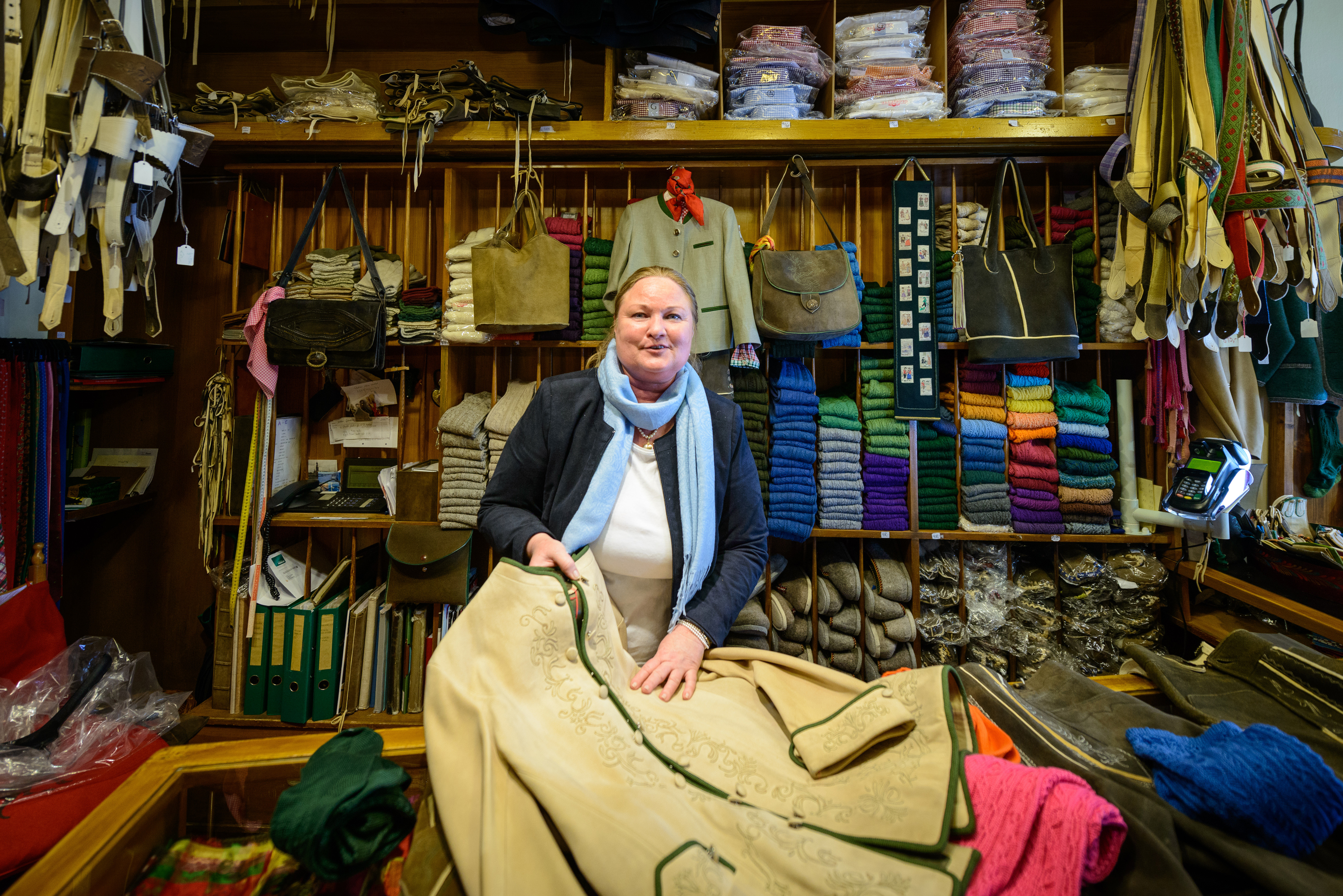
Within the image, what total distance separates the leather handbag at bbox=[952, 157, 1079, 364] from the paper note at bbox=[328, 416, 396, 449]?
104 inches

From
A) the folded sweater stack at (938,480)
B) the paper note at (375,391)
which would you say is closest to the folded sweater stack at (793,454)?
the folded sweater stack at (938,480)

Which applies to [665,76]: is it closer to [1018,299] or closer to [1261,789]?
[1018,299]

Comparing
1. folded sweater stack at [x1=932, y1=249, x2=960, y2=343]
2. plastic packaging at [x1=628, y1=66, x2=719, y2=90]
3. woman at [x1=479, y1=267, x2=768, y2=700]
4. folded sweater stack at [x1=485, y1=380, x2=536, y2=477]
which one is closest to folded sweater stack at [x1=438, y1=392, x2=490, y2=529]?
folded sweater stack at [x1=485, y1=380, x2=536, y2=477]

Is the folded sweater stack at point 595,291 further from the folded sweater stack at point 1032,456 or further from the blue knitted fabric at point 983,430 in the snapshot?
the folded sweater stack at point 1032,456

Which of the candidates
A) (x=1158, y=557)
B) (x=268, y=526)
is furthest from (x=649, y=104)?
(x=1158, y=557)

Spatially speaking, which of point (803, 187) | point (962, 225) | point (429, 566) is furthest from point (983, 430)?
Answer: point (429, 566)

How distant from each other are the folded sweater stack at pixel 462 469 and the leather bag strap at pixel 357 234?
0.63 meters

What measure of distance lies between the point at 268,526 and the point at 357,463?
17.4 inches

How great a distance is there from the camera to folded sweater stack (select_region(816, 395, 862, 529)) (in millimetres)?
2604

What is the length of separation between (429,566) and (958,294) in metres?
2.48

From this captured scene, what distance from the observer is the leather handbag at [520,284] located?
2.43m

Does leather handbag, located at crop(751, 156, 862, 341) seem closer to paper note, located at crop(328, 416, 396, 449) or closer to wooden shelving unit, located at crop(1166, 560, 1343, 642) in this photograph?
wooden shelving unit, located at crop(1166, 560, 1343, 642)

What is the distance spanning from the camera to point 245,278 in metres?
2.97

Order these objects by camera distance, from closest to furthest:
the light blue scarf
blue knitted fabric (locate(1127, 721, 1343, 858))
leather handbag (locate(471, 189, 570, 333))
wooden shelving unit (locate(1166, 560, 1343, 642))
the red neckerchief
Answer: blue knitted fabric (locate(1127, 721, 1343, 858)) → the light blue scarf → wooden shelving unit (locate(1166, 560, 1343, 642)) → leather handbag (locate(471, 189, 570, 333)) → the red neckerchief
